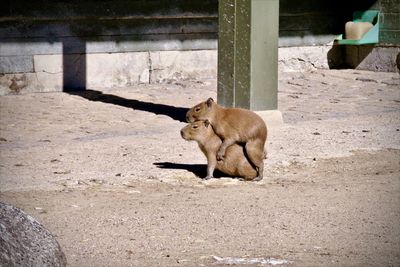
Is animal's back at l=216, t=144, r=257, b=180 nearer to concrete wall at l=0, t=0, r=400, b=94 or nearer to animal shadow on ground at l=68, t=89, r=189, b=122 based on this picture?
animal shadow on ground at l=68, t=89, r=189, b=122

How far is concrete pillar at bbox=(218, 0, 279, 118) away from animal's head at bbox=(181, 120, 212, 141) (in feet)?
9.20

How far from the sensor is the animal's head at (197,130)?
8367mm

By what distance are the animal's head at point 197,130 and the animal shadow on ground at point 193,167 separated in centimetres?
43

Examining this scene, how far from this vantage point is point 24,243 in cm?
494

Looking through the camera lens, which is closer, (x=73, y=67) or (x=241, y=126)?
(x=241, y=126)

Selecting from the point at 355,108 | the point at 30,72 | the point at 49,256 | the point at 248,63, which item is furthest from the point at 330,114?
the point at 49,256

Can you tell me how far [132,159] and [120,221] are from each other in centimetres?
242

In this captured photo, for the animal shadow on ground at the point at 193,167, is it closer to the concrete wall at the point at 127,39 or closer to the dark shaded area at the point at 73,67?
the concrete wall at the point at 127,39

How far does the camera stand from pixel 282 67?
16.2 meters

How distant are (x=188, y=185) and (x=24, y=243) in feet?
11.3

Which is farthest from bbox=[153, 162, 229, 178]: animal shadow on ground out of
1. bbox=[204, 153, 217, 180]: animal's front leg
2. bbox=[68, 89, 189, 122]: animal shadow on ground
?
bbox=[68, 89, 189, 122]: animal shadow on ground

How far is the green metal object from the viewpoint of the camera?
631 inches

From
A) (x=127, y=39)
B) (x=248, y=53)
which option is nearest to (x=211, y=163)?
(x=248, y=53)

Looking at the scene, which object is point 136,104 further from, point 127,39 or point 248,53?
point 248,53
